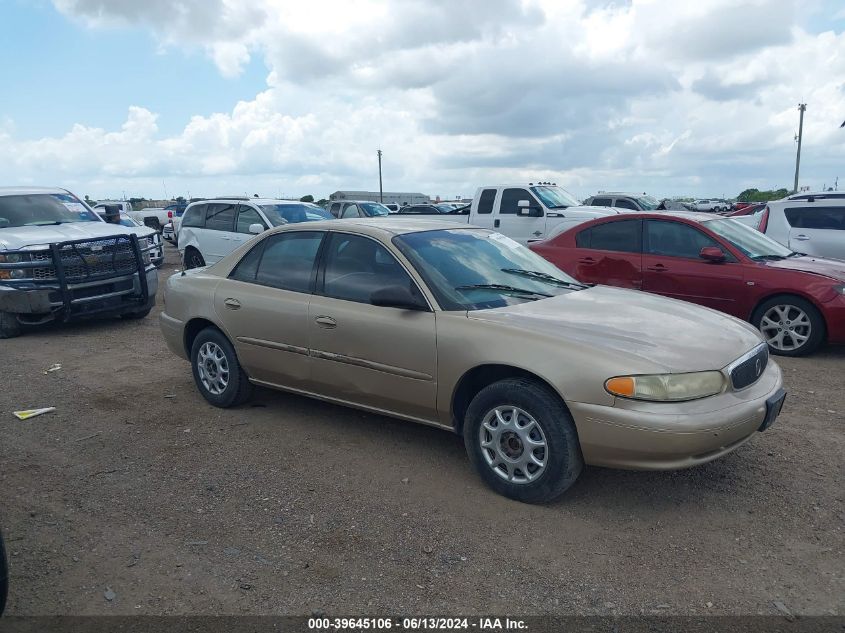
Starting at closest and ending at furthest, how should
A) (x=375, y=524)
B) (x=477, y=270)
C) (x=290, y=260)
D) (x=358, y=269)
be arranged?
(x=375, y=524), (x=477, y=270), (x=358, y=269), (x=290, y=260)

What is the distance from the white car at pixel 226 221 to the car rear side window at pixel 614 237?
586cm

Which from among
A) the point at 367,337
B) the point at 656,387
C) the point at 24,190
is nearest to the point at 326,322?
the point at 367,337

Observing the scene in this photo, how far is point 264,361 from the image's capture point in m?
5.27

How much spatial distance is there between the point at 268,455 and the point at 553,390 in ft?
6.91

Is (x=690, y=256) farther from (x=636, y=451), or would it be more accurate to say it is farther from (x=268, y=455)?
(x=268, y=455)

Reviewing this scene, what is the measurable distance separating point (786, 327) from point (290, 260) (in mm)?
5351

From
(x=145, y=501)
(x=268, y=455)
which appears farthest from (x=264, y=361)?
(x=145, y=501)

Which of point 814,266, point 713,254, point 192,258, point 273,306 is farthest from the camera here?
point 192,258

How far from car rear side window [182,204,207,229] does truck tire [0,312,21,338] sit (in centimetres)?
550

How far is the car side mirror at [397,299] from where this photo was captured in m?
4.27

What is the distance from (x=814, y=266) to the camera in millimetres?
7496

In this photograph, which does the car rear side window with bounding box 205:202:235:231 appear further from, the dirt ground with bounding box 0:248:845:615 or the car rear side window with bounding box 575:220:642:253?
the dirt ground with bounding box 0:248:845:615

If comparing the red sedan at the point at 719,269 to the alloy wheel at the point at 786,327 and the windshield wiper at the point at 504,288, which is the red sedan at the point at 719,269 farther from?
the windshield wiper at the point at 504,288

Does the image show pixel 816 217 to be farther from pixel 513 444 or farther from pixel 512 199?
pixel 513 444
